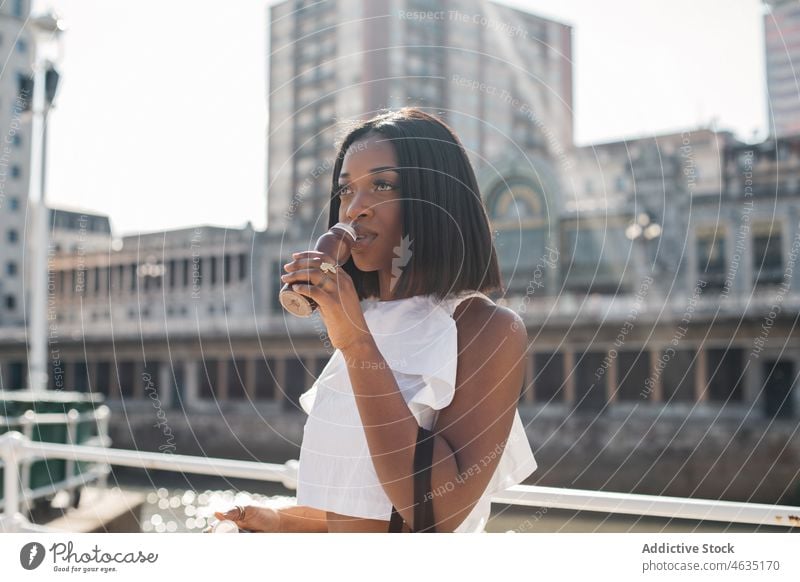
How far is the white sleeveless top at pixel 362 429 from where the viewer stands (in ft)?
2.99

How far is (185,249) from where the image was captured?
6.45 feet

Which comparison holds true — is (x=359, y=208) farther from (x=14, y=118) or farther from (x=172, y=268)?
(x=172, y=268)

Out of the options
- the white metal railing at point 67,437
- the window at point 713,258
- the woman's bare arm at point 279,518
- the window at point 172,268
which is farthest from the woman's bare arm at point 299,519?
the window at point 713,258

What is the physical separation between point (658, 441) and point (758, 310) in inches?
115

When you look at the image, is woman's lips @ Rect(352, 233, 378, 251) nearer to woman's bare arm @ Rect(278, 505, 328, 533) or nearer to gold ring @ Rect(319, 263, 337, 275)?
gold ring @ Rect(319, 263, 337, 275)

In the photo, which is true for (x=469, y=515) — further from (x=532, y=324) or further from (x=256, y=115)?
(x=532, y=324)

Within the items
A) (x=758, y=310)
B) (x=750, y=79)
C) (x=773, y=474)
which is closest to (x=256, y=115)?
(x=750, y=79)

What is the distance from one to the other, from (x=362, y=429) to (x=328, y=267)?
0.25m

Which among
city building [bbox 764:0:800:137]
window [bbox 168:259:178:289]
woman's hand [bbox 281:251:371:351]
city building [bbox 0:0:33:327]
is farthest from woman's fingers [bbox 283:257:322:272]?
window [bbox 168:259:178:289]

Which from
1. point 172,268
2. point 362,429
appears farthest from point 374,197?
point 172,268

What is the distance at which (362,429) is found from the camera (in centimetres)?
93

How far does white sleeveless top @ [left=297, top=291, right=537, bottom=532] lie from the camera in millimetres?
910

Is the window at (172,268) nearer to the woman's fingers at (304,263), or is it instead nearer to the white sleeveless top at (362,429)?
the white sleeveless top at (362,429)

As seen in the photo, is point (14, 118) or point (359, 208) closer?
point (359, 208)
